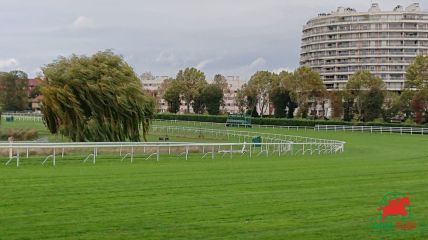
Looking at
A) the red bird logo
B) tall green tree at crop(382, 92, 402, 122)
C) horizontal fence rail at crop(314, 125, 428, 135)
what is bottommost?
horizontal fence rail at crop(314, 125, 428, 135)

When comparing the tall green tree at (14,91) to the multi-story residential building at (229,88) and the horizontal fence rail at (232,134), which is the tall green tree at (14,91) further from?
the horizontal fence rail at (232,134)

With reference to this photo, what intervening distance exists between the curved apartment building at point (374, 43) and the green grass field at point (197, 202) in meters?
126

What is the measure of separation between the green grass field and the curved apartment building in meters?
126

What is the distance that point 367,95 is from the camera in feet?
292

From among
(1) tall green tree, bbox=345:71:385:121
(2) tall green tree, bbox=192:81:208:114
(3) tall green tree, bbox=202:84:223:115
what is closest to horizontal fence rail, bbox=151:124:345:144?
(1) tall green tree, bbox=345:71:385:121

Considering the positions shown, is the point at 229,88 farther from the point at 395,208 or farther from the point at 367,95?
the point at 395,208

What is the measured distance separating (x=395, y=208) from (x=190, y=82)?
108m

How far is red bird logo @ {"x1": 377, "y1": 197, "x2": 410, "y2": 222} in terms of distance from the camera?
1099cm

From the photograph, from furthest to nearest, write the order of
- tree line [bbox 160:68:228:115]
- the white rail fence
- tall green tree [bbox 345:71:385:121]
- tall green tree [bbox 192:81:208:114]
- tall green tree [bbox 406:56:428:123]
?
1. tall green tree [bbox 192:81:208:114]
2. tree line [bbox 160:68:228:115]
3. tall green tree [bbox 345:71:385:121]
4. tall green tree [bbox 406:56:428:123]
5. the white rail fence

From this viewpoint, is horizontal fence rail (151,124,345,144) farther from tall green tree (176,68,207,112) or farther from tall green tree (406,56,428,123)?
tall green tree (176,68,207,112)

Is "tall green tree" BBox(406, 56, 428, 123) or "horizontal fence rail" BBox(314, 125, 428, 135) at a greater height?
"tall green tree" BBox(406, 56, 428, 123)

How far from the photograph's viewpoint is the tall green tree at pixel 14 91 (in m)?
125

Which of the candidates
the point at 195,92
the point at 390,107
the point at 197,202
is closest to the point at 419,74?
the point at 390,107

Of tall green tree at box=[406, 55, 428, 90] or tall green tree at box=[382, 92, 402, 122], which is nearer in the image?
tall green tree at box=[406, 55, 428, 90]
